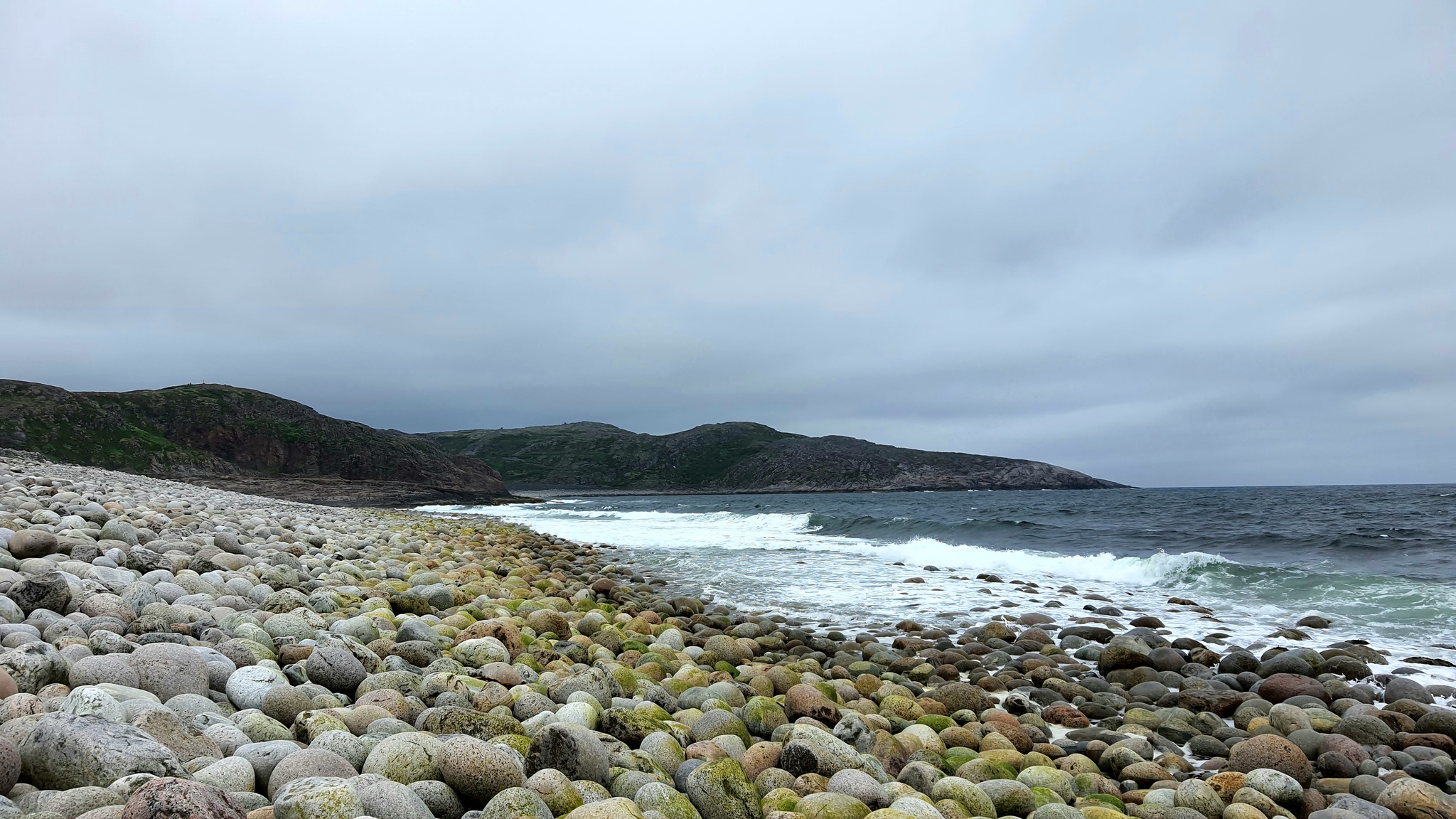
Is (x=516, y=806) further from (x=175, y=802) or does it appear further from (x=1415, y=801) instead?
(x=1415, y=801)

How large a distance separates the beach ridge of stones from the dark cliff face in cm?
4582

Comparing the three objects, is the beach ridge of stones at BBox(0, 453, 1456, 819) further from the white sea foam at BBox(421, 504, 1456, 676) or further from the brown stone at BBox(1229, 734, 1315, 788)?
the white sea foam at BBox(421, 504, 1456, 676)

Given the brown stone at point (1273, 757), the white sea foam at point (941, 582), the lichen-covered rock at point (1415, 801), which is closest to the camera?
the lichen-covered rock at point (1415, 801)

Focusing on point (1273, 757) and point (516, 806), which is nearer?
point (516, 806)

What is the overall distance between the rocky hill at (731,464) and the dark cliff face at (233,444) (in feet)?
180

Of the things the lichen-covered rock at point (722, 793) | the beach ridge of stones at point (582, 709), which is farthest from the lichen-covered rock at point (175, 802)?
the lichen-covered rock at point (722, 793)

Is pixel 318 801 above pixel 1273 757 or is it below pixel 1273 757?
above

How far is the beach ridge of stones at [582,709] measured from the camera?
2.67m

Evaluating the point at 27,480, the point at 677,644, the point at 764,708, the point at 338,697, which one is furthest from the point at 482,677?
the point at 27,480

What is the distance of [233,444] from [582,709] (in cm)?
7637

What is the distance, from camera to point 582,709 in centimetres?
402

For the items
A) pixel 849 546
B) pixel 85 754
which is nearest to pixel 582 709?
pixel 85 754

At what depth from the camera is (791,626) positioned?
9.36 metres

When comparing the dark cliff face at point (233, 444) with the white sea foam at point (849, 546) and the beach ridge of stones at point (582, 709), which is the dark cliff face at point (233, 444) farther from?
the beach ridge of stones at point (582, 709)
